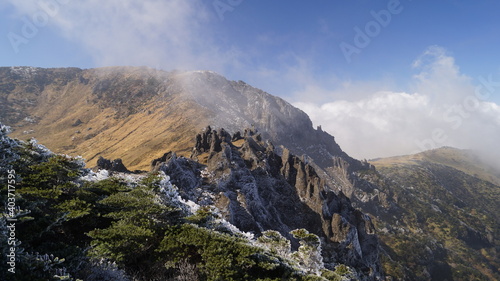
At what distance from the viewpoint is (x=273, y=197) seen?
6081 centimetres

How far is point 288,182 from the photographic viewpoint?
7156 centimetres

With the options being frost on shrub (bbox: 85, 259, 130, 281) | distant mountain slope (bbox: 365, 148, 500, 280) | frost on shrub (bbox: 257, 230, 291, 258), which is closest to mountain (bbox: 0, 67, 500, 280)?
A: distant mountain slope (bbox: 365, 148, 500, 280)

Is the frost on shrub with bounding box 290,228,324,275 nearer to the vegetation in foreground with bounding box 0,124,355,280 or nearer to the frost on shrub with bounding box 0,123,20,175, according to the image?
the vegetation in foreground with bounding box 0,124,355,280

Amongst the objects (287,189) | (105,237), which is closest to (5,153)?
(105,237)

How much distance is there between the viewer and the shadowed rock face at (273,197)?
49.1 meters

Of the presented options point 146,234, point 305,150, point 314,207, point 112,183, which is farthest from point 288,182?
point 305,150

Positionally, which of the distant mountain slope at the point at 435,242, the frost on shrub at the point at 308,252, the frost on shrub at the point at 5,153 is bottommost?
the distant mountain slope at the point at 435,242

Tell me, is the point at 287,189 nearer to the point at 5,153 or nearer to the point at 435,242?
the point at 5,153

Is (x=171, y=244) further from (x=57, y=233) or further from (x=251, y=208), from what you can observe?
(x=251, y=208)

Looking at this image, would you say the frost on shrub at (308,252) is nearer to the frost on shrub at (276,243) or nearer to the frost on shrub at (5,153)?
the frost on shrub at (276,243)

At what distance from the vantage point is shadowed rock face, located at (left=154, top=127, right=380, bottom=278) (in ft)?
161

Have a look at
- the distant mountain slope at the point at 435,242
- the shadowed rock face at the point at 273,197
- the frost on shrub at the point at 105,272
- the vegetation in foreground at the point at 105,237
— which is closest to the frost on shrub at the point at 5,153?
the vegetation in foreground at the point at 105,237

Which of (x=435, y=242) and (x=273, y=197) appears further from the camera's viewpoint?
(x=435, y=242)

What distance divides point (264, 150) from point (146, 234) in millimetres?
62173
